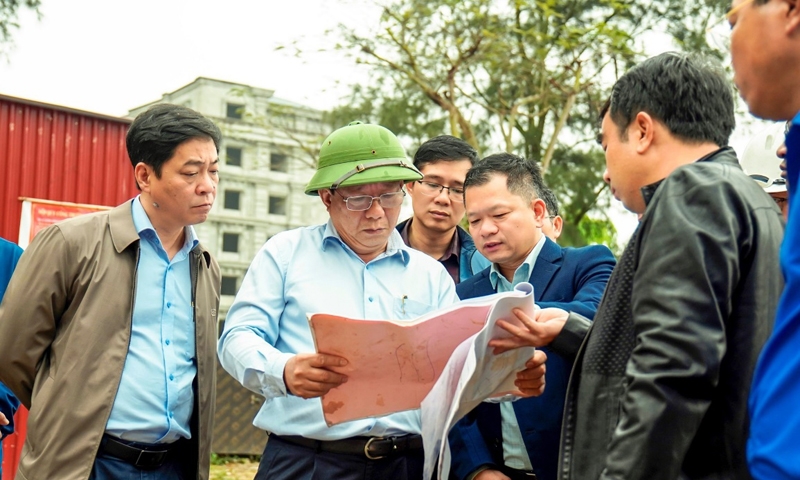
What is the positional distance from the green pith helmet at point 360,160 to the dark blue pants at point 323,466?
918 millimetres

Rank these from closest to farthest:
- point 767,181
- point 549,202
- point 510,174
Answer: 1. point 510,174
2. point 767,181
3. point 549,202

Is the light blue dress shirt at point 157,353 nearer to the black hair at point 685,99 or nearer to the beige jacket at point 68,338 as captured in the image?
the beige jacket at point 68,338

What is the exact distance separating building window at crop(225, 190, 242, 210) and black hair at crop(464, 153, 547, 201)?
50.8m

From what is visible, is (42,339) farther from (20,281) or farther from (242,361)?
(242,361)

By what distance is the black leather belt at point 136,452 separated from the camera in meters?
3.03

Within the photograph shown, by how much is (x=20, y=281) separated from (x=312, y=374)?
1.32 meters

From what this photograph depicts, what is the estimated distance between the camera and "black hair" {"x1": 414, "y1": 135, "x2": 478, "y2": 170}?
425cm

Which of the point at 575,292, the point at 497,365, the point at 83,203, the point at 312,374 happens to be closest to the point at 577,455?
the point at 497,365

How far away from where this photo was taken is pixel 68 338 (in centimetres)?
307

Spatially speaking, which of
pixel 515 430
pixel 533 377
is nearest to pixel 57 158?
pixel 515 430

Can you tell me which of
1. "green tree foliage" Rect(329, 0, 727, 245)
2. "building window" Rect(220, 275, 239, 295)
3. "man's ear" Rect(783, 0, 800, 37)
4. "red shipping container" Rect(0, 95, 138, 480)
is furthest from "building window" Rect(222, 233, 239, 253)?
"man's ear" Rect(783, 0, 800, 37)

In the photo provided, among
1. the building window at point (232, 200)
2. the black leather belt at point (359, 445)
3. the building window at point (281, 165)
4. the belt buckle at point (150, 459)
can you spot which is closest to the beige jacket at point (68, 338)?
the belt buckle at point (150, 459)

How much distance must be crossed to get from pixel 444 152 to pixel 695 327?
260 cm

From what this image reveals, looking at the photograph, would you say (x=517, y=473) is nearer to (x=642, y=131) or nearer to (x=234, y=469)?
(x=642, y=131)
